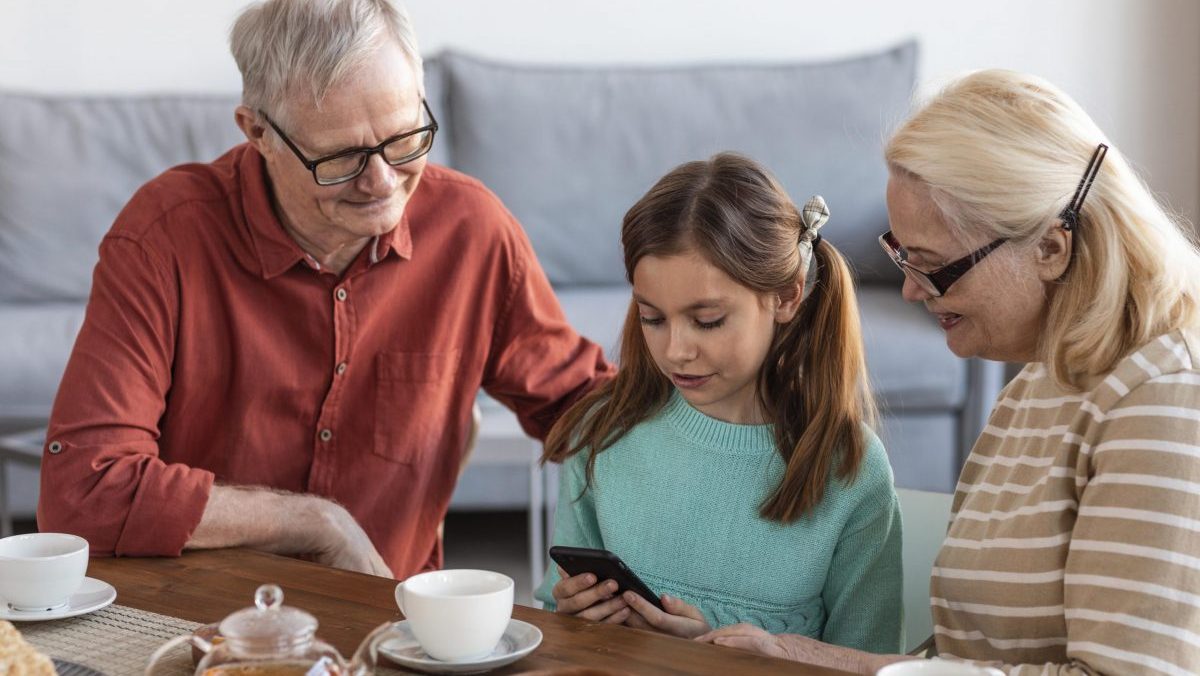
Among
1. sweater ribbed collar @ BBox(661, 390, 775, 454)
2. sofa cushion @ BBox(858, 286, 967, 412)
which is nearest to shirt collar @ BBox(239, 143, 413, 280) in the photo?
sweater ribbed collar @ BBox(661, 390, 775, 454)

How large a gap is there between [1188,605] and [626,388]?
78 centimetres

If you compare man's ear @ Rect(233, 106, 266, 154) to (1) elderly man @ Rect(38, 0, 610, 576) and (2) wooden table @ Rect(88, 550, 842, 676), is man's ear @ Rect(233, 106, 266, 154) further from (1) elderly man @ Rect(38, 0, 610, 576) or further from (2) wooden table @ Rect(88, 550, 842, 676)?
(2) wooden table @ Rect(88, 550, 842, 676)

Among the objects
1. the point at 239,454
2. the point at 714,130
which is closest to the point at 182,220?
the point at 239,454

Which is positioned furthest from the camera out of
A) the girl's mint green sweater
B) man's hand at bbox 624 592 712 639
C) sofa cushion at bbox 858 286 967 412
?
sofa cushion at bbox 858 286 967 412

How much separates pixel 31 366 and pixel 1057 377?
2.65 meters

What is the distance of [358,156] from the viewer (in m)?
1.70

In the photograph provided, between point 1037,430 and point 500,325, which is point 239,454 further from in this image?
point 1037,430

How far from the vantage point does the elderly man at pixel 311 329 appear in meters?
1.60

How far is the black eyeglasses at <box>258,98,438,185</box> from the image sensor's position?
170cm

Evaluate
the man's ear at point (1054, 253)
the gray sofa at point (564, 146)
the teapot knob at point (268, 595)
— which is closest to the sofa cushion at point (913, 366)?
the gray sofa at point (564, 146)

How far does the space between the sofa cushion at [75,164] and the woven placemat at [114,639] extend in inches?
105

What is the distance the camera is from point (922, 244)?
1392mm

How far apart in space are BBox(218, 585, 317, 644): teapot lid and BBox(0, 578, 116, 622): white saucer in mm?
382

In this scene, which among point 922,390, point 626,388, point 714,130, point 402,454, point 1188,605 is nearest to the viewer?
point 1188,605
